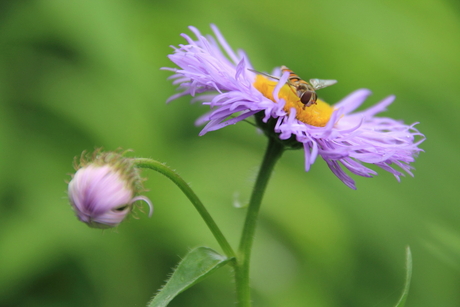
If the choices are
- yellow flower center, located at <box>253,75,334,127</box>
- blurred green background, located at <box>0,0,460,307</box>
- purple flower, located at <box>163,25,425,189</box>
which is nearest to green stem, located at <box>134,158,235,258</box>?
purple flower, located at <box>163,25,425,189</box>

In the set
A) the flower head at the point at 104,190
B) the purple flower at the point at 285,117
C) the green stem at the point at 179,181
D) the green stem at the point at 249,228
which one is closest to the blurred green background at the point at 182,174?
the purple flower at the point at 285,117

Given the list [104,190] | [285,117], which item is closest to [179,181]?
[104,190]

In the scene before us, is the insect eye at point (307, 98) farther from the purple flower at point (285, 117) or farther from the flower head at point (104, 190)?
the flower head at point (104, 190)

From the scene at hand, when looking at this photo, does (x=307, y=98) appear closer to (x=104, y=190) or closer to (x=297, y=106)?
(x=297, y=106)

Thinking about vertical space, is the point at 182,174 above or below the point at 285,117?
below

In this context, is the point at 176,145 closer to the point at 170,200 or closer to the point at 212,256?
the point at 170,200

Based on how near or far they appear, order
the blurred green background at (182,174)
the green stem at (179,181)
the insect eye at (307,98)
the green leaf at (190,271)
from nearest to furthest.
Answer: the green leaf at (190,271), the green stem at (179,181), the insect eye at (307,98), the blurred green background at (182,174)
